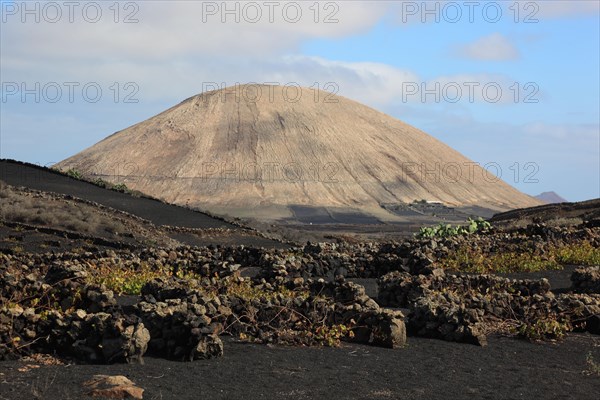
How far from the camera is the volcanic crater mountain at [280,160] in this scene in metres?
152

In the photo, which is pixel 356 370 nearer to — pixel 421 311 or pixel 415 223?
pixel 421 311

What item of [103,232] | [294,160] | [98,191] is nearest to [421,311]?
[103,232]

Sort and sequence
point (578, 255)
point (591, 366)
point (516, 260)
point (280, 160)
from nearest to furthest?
point (591, 366), point (516, 260), point (578, 255), point (280, 160)

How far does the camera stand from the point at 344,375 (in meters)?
10.5

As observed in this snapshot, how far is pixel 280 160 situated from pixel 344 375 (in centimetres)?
15311

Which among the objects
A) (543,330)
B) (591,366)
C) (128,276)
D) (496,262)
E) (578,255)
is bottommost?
(591,366)

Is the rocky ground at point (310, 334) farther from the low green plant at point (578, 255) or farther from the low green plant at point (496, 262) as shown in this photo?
the low green plant at point (578, 255)

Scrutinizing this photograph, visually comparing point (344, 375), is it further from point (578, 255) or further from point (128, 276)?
point (578, 255)

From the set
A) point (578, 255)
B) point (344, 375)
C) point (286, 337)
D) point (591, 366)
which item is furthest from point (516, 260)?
point (344, 375)

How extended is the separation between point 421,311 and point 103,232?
1088 inches

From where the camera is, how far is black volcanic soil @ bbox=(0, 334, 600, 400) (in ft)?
31.1

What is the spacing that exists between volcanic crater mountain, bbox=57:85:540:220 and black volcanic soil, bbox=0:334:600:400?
411ft

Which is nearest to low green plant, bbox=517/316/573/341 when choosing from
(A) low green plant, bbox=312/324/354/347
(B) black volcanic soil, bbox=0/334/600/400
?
(B) black volcanic soil, bbox=0/334/600/400

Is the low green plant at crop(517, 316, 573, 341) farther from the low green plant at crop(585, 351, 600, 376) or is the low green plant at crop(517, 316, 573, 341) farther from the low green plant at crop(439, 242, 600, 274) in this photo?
the low green plant at crop(439, 242, 600, 274)
